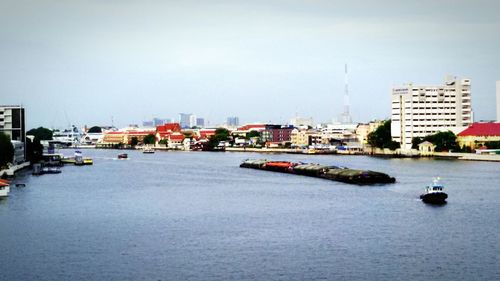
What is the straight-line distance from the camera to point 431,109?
53.5 m

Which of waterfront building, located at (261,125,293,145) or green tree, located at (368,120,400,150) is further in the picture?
waterfront building, located at (261,125,293,145)

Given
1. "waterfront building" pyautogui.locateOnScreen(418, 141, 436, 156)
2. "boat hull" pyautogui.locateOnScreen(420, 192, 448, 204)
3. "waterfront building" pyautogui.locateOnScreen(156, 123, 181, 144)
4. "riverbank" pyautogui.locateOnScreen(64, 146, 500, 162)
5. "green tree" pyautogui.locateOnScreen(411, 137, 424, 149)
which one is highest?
"waterfront building" pyautogui.locateOnScreen(156, 123, 181, 144)

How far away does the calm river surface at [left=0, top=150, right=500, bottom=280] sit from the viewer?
40.3ft

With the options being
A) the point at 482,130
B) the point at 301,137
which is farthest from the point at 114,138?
the point at 482,130

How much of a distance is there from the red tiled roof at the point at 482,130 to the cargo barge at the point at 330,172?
14.2 m

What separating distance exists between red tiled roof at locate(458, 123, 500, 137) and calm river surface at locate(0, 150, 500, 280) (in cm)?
2344

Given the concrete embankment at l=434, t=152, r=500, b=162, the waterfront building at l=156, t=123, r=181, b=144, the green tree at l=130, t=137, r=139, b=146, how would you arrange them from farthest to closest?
the green tree at l=130, t=137, r=139, b=146, the waterfront building at l=156, t=123, r=181, b=144, the concrete embankment at l=434, t=152, r=500, b=162

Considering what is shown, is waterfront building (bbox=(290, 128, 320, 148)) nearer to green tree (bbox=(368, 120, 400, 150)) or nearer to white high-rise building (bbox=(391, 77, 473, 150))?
green tree (bbox=(368, 120, 400, 150))

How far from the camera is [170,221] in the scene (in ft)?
57.3

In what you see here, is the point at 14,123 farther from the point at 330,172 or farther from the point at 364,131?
the point at 364,131

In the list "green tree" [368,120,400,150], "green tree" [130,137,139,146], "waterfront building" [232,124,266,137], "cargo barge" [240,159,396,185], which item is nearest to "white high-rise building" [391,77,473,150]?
"green tree" [368,120,400,150]

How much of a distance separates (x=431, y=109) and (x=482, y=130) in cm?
521

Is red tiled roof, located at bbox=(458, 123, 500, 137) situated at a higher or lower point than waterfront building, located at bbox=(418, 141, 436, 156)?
higher

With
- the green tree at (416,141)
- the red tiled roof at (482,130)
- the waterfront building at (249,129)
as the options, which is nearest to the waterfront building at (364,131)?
the green tree at (416,141)
